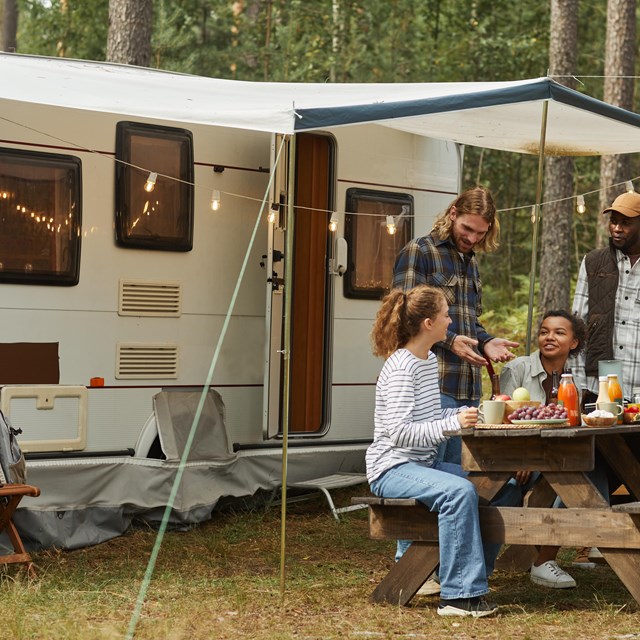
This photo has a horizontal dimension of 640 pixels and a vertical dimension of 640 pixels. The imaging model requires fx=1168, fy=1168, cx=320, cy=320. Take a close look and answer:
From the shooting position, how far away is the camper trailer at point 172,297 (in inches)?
235

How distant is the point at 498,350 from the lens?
527cm

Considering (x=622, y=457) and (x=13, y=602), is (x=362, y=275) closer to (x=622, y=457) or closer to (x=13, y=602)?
(x=622, y=457)

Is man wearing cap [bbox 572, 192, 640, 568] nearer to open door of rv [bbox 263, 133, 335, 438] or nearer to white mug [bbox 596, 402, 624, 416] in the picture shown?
white mug [bbox 596, 402, 624, 416]

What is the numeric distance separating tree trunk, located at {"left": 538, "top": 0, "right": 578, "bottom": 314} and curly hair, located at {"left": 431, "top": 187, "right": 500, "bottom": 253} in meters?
6.57

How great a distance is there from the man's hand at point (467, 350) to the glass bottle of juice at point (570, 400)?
0.61 meters

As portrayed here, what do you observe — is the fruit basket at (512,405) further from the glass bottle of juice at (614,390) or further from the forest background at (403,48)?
the forest background at (403,48)

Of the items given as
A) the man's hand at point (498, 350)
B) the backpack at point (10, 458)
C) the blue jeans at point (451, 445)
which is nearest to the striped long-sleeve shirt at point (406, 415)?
the blue jeans at point (451, 445)

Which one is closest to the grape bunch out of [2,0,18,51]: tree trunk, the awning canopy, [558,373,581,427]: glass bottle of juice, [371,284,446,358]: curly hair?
[558,373,581,427]: glass bottle of juice

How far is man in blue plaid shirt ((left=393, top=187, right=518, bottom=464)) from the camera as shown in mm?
Result: 5293

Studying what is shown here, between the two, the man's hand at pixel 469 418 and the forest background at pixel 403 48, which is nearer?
the man's hand at pixel 469 418

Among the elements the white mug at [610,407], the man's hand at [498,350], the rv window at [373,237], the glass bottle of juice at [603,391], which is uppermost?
the rv window at [373,237]

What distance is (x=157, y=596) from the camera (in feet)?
16.4

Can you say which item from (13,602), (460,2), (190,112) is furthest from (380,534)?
(460,2)

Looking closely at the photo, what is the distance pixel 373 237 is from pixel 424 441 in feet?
9.61
